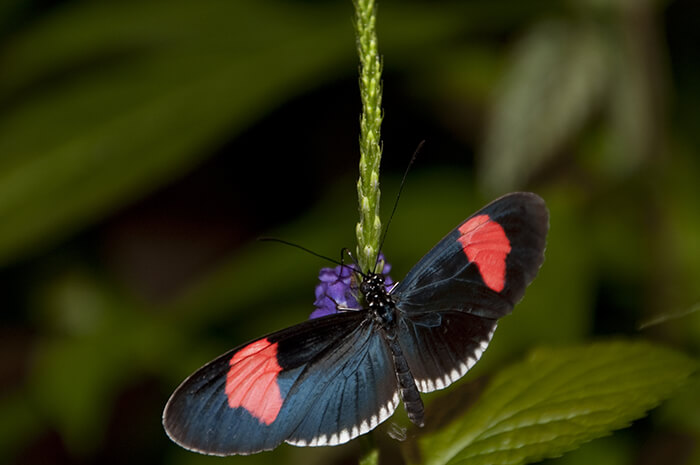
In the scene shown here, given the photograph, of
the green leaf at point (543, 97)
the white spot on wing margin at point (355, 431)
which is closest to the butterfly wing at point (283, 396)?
the white spot on wing margin at point (355, 431)

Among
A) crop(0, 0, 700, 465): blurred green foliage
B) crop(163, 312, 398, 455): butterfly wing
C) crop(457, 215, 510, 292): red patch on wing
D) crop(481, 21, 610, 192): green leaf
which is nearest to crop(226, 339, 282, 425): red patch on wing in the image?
crop(163, 312, 398, 455): butterfly wing

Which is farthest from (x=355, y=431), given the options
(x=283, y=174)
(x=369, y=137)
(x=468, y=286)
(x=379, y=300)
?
(x=283, y=174)

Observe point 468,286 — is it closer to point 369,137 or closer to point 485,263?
point 485,263

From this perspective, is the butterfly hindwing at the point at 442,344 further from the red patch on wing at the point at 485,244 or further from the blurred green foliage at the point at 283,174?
the blurred green foliage at the point at 283,174

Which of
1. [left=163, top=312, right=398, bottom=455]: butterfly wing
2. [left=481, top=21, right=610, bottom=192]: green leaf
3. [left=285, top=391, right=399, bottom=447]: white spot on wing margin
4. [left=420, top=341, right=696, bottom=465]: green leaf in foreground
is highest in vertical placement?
[left=481, top=21, right=610, bottom=192]: green leaf

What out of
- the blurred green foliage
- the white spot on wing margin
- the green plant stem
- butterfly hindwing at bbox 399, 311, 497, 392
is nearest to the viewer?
the green plant stem

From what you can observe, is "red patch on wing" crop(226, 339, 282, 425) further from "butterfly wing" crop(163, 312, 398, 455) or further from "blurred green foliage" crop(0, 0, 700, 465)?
"blurred green foliage" crop(0, 0, 700, 465)
